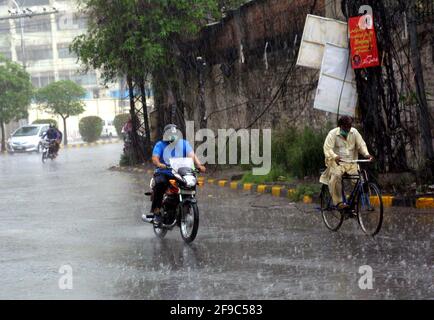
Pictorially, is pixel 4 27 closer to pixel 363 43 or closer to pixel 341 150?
pixel 363 43

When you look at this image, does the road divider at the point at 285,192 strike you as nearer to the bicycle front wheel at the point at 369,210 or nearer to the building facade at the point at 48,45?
the bicycle front wheel at the point at 369,210

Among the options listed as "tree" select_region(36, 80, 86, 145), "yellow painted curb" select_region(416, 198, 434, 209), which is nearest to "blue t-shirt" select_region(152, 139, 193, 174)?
"yellow painted curb" select_region(416, 198, 434, 209)

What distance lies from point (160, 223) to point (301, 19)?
11107 millimetres

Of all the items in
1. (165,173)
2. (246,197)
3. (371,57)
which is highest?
(371,57)

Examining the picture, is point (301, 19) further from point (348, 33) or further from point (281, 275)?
point (281, 275)

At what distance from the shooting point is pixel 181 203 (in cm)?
1127

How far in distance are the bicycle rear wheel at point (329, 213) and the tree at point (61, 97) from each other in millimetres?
52723

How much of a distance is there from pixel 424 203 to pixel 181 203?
4572 mm

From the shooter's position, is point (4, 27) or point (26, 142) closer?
point (26, 142)

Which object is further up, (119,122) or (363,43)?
(363,43)

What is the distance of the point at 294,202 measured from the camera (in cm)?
1584

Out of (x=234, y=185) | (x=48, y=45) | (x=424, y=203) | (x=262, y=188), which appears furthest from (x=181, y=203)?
(x=48, y=45)

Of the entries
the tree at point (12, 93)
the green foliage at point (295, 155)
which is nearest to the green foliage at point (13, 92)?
the tree at point (12, 93)

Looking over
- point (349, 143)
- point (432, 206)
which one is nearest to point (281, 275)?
point (349, 143)
